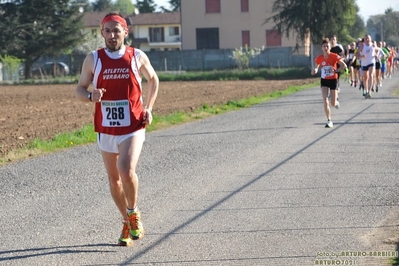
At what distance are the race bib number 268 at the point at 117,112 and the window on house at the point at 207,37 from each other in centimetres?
7669

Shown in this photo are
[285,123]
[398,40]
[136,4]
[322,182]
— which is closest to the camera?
[322,182]

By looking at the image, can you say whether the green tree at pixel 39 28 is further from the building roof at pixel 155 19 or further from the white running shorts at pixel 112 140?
the white running shorts at pixel 112 140

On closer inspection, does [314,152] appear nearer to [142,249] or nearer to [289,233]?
[289,233]

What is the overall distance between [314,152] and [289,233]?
6119 millimetres

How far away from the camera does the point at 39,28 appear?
237 ft

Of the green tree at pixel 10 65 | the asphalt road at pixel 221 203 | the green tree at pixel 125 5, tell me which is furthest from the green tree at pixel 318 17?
the green tree at pixel 125 5

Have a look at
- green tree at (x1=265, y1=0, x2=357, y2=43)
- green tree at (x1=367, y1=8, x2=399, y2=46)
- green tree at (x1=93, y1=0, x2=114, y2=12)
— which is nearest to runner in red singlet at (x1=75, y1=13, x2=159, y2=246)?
green tree at (x1=265, y1=0, x2=357, y2=43)

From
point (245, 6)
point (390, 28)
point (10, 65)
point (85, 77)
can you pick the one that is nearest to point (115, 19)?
point (85, 77)

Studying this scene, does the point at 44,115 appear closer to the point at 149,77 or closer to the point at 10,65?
the point at 149,77

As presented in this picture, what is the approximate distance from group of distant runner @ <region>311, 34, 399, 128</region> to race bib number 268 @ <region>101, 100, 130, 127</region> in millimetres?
11099

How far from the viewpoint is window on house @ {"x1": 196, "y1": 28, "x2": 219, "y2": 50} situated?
83500mm

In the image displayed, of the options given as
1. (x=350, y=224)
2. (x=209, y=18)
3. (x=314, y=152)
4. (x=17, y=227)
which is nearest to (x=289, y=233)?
(x=350, y=224)

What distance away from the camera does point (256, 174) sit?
11398mm

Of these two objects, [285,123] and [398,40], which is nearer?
[285,123]
